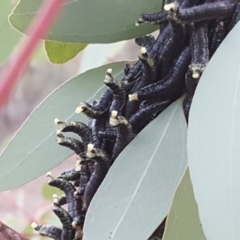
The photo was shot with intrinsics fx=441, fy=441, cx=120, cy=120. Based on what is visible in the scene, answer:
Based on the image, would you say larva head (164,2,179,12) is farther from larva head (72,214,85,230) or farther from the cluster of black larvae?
larva head (72,214,85,230)

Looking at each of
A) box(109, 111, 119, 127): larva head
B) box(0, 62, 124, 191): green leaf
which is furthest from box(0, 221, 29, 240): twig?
box(109, 111, 119, 127): larva head

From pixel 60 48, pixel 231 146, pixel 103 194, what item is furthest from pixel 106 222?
pixel 60 48

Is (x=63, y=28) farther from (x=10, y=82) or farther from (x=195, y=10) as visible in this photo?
(x=10, y=82)

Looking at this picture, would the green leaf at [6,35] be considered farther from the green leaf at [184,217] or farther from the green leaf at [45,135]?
the green leaf at [184,217]

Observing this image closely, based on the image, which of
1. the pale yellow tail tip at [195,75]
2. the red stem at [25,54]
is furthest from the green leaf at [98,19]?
the red stem at [25,54]

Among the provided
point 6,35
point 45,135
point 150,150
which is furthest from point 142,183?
point 6,35
